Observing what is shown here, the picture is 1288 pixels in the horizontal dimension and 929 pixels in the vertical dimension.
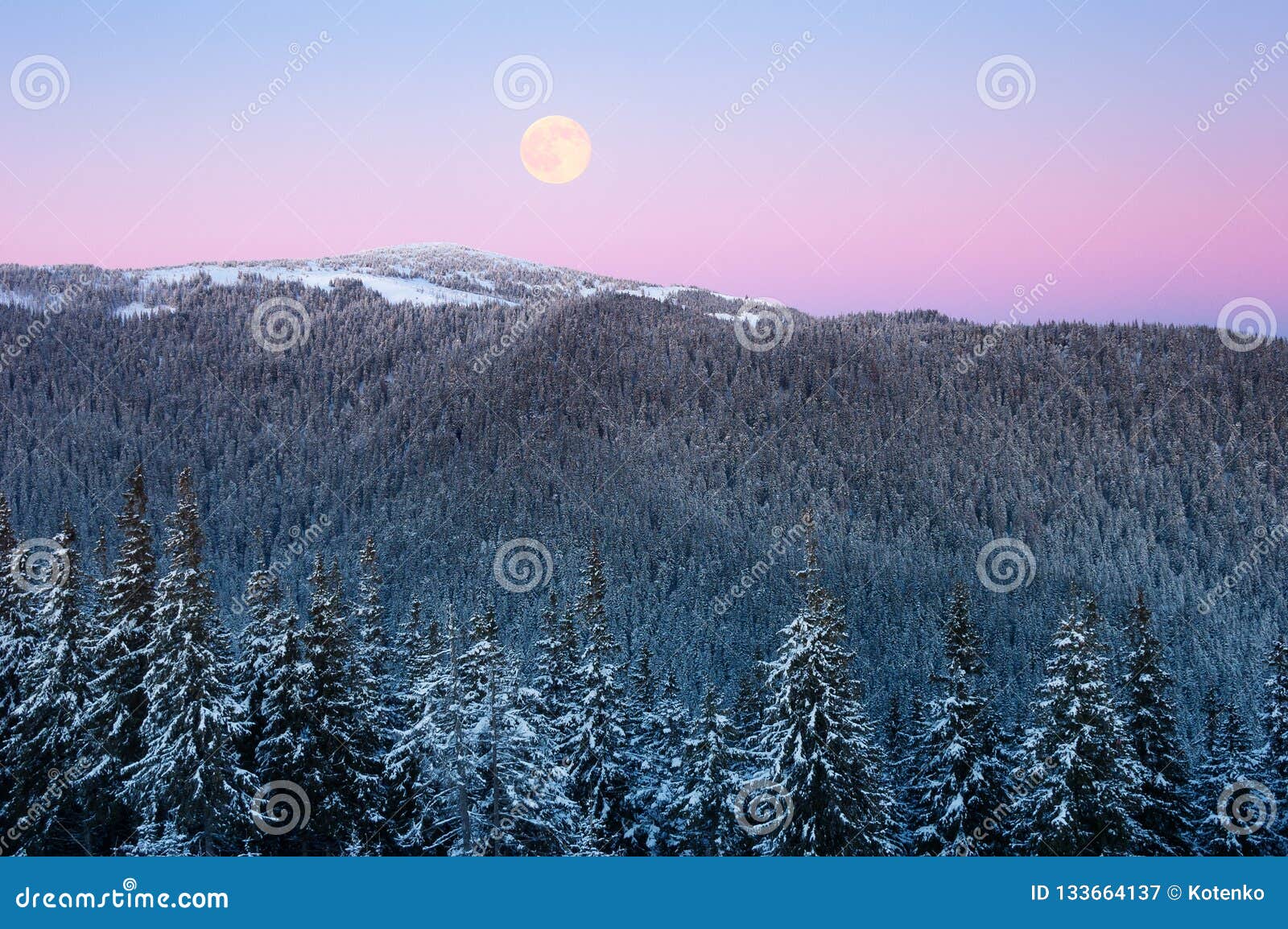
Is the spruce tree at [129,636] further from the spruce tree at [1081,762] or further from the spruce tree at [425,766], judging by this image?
the spruce tree at [1081,762]

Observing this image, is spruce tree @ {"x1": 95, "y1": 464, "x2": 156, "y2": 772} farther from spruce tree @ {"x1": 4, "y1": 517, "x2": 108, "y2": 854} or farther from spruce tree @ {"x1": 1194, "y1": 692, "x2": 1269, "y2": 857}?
spruce tree @ {"x1": 1194, "y1": 692, "x2": 1269, "y2": 857}

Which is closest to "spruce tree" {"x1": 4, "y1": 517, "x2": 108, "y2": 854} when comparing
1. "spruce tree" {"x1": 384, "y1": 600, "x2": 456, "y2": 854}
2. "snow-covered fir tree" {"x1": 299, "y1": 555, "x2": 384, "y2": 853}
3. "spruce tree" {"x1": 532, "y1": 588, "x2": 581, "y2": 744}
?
"snow-covered fir tree" {"x1": 299, "y1": 555, "x2": 384, "y2": 853}

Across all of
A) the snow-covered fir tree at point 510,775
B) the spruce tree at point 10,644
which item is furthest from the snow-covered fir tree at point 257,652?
the snow-covered fir tree at point 510,775

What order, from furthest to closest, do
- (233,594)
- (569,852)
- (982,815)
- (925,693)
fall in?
(233,594), (925,693), (982,815), (569,852)

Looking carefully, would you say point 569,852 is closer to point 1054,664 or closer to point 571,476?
point 1054,664

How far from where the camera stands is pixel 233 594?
14188 centimetres

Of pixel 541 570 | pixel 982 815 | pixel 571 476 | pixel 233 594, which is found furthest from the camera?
pixel 571 476

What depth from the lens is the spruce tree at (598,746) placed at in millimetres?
26125

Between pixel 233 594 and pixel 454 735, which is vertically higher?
pixel 233 594

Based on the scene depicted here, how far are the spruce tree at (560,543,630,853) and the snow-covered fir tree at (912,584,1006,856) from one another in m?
9.44

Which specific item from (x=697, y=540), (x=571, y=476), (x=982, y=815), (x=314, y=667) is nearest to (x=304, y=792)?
(x=314, y=667)

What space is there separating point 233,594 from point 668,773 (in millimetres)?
131525

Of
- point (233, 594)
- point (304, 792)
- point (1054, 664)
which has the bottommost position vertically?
point (304, 792)

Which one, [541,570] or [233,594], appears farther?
[541,570]
